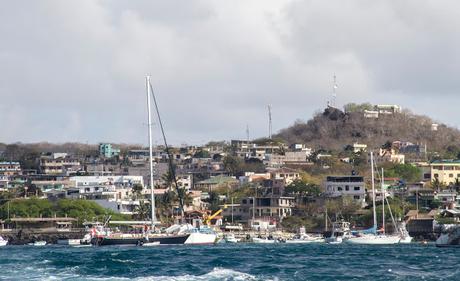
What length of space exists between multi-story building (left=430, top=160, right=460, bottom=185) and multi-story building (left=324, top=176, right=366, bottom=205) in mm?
23460

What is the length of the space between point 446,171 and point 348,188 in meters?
27.5

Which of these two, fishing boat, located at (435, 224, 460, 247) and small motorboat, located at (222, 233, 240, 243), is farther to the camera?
small motorboat, located at (222, 233, 240, 243)

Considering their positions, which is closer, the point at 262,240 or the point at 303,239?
the point at 303,239

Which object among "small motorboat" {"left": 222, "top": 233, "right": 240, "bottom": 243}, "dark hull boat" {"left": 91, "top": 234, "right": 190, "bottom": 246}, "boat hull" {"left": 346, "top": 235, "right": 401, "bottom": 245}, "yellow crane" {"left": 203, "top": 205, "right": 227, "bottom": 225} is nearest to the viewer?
"dark hull boat" {"left": 91, "top": 234, "right": 190, "bottom": 246}

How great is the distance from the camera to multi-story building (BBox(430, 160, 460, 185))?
18088cm

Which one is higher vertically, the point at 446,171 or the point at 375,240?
the point at 446,171

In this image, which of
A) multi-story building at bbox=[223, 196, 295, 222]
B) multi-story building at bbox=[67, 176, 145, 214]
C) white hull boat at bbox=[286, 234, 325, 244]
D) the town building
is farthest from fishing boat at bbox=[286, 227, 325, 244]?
the town building

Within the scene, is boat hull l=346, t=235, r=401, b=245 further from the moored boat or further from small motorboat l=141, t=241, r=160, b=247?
small motorboat l=141, t=241, r=160, b=247

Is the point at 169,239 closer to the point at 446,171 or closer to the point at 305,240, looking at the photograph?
the point at 305,240

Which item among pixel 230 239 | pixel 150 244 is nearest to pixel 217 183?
pixel 230 239

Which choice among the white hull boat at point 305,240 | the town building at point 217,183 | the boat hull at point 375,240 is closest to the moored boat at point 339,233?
the white hull boat at point 305,240

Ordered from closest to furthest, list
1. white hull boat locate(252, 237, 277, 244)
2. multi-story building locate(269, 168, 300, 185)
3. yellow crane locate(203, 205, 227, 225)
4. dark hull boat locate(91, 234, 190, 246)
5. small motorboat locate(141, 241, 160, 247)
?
1. small motorboat locate(141, 241, 160, 247)
2. dark hull boat locate(91, 234, 190, 246)
3. white hull boat locate(252, 237, 277, 244)
4. yellow crane locate(203, 205, 227, 225)
5. multi-story building locate(269, 168, 300, 185)

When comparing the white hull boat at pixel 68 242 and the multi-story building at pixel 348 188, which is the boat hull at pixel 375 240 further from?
the multi-story building at pixel 348 188

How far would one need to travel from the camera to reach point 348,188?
160 m
